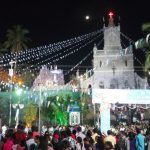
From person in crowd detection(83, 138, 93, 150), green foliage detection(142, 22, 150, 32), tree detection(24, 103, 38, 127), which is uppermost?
green foliage detection(142, 22, 150, 32)

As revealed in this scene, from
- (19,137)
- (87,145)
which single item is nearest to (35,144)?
(19,137)

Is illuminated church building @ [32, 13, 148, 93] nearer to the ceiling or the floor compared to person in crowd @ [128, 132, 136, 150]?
nearer to the ceiling

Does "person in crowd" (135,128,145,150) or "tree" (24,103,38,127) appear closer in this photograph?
"person in crowd" (135,128,145,150)

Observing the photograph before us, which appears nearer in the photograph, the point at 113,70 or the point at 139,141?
the point at 139,141

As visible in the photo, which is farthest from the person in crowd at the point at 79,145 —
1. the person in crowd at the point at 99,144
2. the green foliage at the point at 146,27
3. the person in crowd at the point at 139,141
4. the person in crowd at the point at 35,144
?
the green foliage at the point at 146,27

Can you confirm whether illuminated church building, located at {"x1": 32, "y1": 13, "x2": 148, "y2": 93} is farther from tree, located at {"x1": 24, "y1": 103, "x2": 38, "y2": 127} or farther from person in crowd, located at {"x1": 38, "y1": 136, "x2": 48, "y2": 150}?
person in crowd, located at {"x1": 38, "y1": 136, "x2": 48, "y2": 150}

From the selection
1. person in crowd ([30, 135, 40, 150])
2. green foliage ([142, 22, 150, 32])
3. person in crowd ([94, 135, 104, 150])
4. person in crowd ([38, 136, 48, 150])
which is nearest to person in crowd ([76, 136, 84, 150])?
person in crowd ([94, 135, 104, 150])

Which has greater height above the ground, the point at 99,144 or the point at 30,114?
the point at 30,114

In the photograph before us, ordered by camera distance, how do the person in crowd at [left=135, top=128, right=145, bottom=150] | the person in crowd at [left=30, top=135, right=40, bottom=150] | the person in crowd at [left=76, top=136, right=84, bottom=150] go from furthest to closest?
1. the person in crowd at [left=135, top=128, right=145, bottom=150]
2. the person in crowd at [left=76, top=136, right=84, bottom=150]
3. the person in crowd at [left=30, top=135, right=40, bottom=150]

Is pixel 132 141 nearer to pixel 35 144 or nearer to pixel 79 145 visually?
pixel 79 145

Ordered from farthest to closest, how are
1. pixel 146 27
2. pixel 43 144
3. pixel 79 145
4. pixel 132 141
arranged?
pixel 146 27, pixel 132 141, pixel 79 145, pixel 43 144

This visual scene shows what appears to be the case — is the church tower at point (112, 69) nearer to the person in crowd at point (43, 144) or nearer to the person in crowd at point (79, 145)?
the person in crowd at point (79, 145)

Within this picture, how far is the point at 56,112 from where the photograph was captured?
51031 mm

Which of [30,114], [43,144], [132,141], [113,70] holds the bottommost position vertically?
[132,141]
